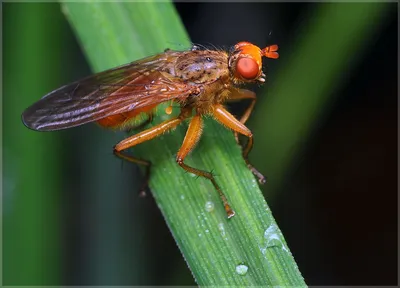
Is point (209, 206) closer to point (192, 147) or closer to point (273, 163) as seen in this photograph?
point (192, 147)

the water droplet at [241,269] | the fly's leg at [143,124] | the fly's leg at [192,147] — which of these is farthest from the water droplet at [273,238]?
the fly's leg at [143,124]

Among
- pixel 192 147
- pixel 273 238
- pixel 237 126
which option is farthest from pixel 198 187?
pixel 273 238

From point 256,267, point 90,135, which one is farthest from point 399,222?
point 90,135

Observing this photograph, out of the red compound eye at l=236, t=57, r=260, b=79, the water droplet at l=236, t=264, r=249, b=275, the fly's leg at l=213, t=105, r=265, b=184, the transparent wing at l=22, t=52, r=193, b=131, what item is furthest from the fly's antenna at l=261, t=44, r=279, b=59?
the water droplet at l=236, t=264, r=249, b=275

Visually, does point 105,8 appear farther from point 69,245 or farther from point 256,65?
point 69,245

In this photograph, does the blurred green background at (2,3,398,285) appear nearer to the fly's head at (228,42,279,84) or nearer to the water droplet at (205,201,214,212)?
the fly's head at (228,42,279,84)
